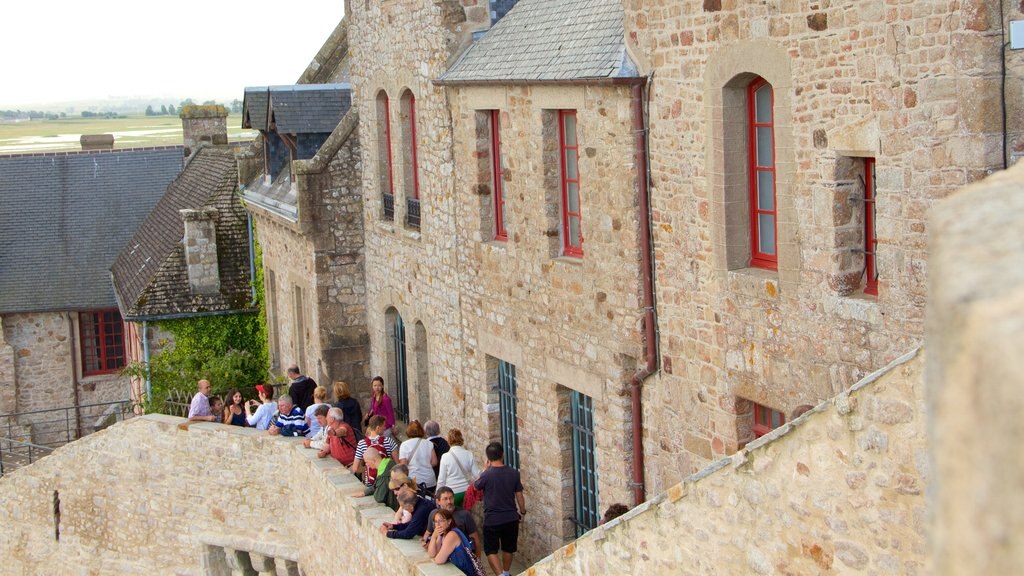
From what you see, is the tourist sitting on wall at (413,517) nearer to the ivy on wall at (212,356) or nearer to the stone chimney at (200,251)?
the ivy on wall at (212,356)

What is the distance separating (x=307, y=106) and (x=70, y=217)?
52.7 feet

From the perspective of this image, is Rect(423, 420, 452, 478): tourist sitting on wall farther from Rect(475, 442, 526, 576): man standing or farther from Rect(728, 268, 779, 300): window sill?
Rect(728, 268, 779, 300): window sill

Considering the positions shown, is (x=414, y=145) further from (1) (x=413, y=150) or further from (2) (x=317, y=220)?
(2) (x=317, y=220)

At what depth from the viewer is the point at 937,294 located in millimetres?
2135

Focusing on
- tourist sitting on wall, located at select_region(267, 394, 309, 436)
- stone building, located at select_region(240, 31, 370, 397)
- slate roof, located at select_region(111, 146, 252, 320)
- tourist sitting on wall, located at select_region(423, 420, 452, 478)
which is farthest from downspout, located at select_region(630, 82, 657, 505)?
slate roof, located at select_region(111, 146, 252, 320)

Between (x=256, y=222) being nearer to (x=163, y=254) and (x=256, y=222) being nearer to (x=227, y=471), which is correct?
(x=163, y=254)

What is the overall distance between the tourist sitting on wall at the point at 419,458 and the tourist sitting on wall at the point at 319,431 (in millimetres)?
2250

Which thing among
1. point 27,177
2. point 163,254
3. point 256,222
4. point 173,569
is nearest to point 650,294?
point 173,569

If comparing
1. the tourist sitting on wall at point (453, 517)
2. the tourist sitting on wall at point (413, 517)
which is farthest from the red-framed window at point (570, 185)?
the tourist sitting on wall at point (413, 517)

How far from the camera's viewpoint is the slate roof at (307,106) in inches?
738

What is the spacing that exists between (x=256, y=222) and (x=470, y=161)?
10.1m

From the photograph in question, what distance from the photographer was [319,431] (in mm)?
15375

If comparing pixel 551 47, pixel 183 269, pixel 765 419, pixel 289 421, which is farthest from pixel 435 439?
pixel 183 269

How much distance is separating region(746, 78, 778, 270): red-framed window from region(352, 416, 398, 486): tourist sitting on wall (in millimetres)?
5066
